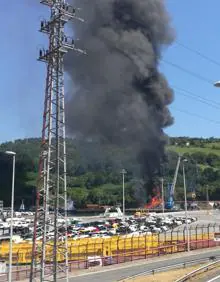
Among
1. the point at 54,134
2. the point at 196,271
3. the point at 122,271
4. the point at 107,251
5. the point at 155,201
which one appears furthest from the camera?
the point at 155,201

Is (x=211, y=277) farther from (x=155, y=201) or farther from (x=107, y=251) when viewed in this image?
(x=155, y=201)

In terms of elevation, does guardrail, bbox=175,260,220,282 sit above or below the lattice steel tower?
below

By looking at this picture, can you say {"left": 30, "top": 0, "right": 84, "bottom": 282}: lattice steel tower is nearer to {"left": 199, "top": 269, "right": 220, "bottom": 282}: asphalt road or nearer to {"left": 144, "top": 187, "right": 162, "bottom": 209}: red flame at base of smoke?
{"left": 199, "top": 269, "right": 220, "bottom": 282}: asphalt road

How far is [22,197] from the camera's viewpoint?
178m

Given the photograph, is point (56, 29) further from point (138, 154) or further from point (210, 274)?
point (138, 154)

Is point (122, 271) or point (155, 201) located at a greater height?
point (155, 201)

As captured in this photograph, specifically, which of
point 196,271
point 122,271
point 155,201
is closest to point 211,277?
point 196,271

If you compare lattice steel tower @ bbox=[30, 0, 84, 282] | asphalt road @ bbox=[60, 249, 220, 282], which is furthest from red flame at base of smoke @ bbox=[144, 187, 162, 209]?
lattice steel tower @ bbox=[30, 0, 84, 282]

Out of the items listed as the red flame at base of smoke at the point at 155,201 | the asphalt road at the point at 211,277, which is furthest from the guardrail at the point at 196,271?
the red flame at base of smoke at the point at 155,201

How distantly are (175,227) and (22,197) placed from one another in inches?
4439

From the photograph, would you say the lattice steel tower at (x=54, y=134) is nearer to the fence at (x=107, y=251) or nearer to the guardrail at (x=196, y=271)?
the guardrail at (x=196, y=271)

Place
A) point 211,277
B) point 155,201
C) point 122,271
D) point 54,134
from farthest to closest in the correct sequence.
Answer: point 155,201
point 122,271
point 211,277
point 54,134

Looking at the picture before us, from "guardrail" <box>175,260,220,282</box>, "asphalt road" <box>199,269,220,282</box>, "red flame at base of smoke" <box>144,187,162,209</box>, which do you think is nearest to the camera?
"guardrail" <box>175,260,220,282</box>

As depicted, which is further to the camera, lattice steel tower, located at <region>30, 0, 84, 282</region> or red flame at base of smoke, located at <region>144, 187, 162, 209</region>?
red flame at base of smoke, located at <region>144, 187, 162, 209</region>
